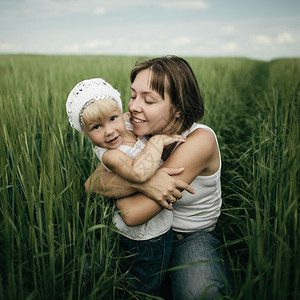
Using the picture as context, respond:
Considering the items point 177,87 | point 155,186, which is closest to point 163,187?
point 155,186

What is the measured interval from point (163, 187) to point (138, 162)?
0.13m

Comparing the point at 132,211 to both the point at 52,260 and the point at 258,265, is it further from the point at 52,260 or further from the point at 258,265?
the point at 258,265

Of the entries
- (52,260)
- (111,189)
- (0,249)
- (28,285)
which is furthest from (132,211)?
(0,249)

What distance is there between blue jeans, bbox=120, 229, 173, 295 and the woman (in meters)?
0.08

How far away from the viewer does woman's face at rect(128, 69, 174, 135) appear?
1.00 metres

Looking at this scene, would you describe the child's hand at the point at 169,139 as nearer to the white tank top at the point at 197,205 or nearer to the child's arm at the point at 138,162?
Answer: the child's arm at the point at 138,162

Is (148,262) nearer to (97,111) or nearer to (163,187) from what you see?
(163,187)

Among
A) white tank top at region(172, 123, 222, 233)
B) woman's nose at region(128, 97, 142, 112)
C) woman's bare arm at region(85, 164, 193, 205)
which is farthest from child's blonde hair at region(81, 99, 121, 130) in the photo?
white tank top at region(172, 123, 222, 233)

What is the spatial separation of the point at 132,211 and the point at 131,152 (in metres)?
0.23

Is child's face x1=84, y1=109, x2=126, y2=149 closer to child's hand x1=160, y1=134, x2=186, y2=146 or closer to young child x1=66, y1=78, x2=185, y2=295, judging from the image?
young child x1=66, y1=78, x2=185, y2=295

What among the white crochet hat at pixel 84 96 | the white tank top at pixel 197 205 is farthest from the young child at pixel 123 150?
the white tank top at pixel 197 205

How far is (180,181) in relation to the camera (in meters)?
0.88

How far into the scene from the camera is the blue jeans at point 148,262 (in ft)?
3.10

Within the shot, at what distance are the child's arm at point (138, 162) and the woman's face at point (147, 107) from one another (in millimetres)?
138
